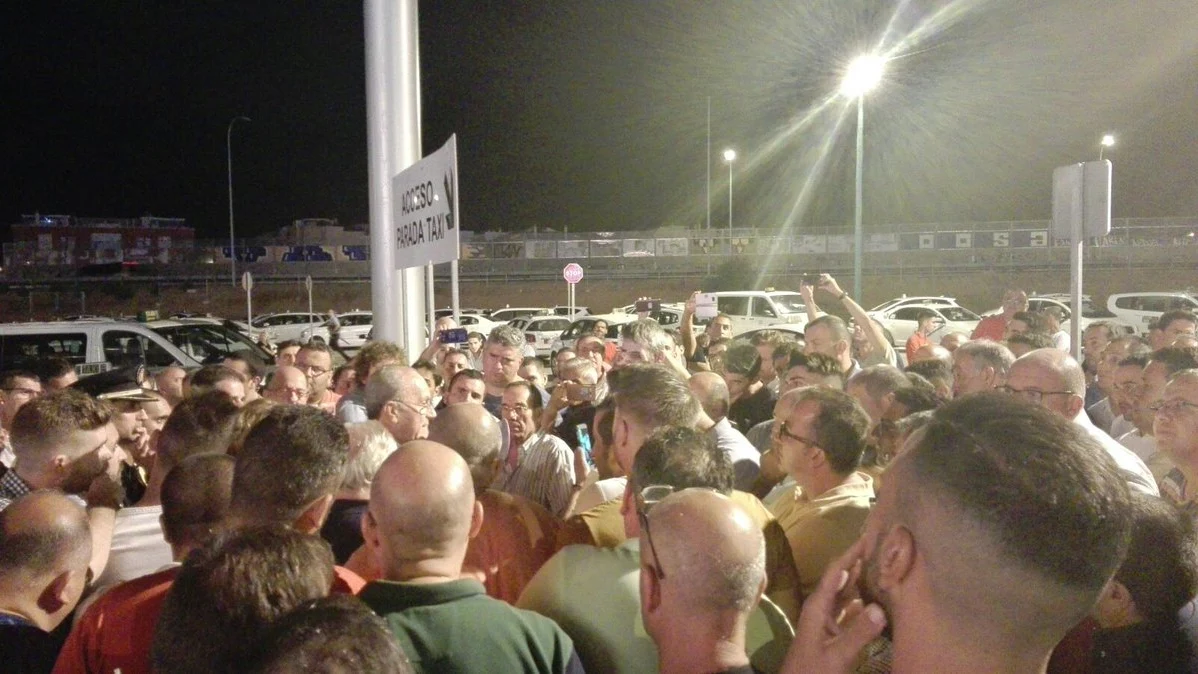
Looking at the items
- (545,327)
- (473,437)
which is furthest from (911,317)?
(473,437)

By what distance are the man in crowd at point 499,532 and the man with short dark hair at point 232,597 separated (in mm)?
875

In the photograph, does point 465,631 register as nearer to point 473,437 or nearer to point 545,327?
point 473,437

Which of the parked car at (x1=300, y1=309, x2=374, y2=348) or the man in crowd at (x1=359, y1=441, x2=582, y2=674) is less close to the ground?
the man in crowd at (x1=359, y1=441, x2=582, y2=674)

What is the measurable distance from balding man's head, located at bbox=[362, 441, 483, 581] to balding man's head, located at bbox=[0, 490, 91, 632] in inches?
38.7

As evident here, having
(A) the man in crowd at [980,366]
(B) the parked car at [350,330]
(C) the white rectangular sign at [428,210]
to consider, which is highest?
(C) the white rectangular sign at [428,210]

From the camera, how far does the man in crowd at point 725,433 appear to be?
461cm

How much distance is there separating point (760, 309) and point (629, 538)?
2259cm

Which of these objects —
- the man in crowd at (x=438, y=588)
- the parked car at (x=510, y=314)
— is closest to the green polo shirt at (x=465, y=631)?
the man in crowd at (x=438, y=588)

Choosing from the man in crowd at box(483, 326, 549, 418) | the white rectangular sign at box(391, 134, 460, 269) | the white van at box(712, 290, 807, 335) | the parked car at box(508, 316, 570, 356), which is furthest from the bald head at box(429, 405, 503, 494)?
the parked car at box(508, 316, 570, 356)

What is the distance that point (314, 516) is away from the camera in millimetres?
3031

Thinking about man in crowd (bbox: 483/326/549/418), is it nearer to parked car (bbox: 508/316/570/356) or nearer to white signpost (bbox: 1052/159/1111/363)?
white signpost (bbox: 1052/159/1111/363)

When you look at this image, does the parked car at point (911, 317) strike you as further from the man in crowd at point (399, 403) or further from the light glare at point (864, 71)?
the man in crowd at point (399, 403)

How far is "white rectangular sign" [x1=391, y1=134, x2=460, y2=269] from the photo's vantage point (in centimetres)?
529

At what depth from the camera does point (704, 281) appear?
134ft
